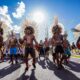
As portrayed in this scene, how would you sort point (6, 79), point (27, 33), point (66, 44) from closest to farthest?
point (6, 79) < point (27, 33) < point (66, 44)

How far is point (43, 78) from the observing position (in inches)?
410

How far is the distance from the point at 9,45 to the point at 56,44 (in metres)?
4.82

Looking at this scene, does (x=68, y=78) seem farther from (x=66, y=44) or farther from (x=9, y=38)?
(x=9, y=38)

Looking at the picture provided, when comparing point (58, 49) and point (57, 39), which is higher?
point (57, 39)

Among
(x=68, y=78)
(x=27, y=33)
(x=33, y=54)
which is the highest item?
(x=27, y=33)

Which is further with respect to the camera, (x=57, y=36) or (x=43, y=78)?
(x=57, y=36)

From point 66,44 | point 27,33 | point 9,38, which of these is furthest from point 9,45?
point 27,33

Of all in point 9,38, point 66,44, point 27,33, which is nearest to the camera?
point 27,33

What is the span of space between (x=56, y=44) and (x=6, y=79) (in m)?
4.54

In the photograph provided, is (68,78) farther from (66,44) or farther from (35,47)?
(66,44)

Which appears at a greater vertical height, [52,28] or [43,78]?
[52,28]

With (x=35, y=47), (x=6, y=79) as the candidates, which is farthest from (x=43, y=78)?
(x=35, y=47)

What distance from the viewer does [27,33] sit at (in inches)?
535

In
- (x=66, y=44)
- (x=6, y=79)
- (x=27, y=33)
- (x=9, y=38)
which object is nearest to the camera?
(x=6, y=79)
